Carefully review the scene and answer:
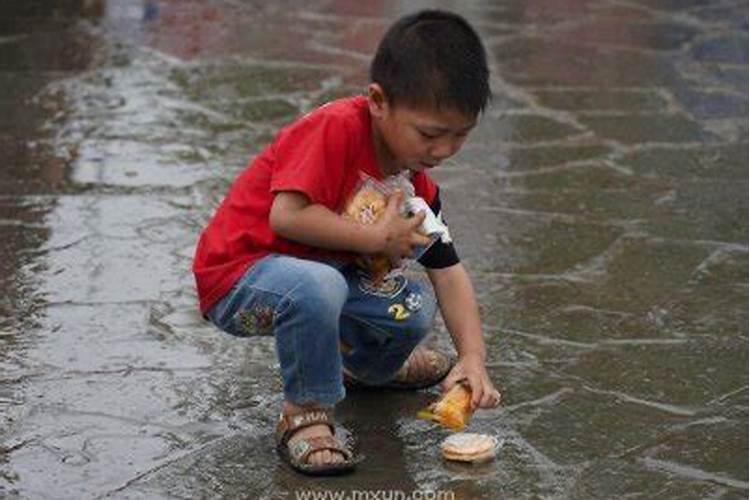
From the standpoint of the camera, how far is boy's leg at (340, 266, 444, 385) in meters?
4.34

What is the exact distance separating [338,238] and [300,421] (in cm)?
48

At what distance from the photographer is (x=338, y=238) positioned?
406 cm

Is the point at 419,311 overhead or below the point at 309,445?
overhead

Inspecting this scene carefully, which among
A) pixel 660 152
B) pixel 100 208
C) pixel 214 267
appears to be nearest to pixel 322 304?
pixel 214 267

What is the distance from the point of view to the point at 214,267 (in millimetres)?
4238

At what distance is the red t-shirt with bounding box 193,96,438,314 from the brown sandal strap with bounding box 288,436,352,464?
0.43 m

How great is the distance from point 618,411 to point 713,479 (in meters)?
0.49

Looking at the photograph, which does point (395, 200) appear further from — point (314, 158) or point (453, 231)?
point (453, 231)

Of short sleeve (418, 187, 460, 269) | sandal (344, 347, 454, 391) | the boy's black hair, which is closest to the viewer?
the boy's black hair

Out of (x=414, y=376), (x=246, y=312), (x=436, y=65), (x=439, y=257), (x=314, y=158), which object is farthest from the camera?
(x=414, y=376)

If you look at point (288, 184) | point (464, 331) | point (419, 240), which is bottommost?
point (464, 331)

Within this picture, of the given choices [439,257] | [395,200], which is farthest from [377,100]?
[439,257]

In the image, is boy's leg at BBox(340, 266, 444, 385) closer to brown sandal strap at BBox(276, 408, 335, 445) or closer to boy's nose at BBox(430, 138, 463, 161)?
brown sandal strap at BBox(276, 408, 335, 445)

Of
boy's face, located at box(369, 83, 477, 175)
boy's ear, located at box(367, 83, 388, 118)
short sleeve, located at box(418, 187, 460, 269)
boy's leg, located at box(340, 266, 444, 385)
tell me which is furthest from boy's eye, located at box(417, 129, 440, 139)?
boy's leg, located at box(340, 266, 444, 385)
